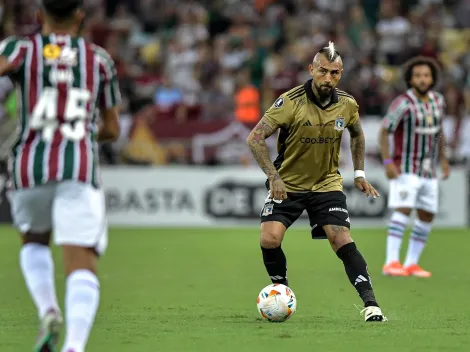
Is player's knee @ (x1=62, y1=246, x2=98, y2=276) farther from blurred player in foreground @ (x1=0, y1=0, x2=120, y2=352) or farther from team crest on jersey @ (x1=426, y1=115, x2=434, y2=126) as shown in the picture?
team crest on jersey @ (x1=426, y1=115, x2=434, y2=126)

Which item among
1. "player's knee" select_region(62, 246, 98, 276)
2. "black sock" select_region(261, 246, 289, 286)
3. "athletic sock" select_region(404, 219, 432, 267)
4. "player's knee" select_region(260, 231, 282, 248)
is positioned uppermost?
"player's knee" select_region(62, 246, 98, 276)

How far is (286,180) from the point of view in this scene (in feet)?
29.0

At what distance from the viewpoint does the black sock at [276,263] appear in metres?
8.60

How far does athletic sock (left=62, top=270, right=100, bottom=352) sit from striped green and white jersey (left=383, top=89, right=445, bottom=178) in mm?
7098

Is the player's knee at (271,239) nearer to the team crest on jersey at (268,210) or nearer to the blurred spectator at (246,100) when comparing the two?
the team crest on jersey at (268,210)

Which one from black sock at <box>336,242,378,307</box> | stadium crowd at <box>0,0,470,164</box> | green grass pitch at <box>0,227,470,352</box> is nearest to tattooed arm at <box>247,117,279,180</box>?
black sock at <box>336,242,378,307</box>

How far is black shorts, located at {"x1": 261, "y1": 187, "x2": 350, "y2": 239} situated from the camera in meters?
8.59

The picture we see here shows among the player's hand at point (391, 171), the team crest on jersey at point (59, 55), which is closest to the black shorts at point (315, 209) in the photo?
the team crest on jersey at point (59, 55)

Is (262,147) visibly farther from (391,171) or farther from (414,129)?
(414,129)

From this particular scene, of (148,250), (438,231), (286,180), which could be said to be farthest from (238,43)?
(286,180)

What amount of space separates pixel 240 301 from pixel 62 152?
4.40 m

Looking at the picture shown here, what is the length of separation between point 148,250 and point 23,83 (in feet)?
33.0

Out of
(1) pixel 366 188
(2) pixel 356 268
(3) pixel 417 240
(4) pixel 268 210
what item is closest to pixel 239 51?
(3) pixel 417 240

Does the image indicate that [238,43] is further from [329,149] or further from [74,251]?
[74,251]
